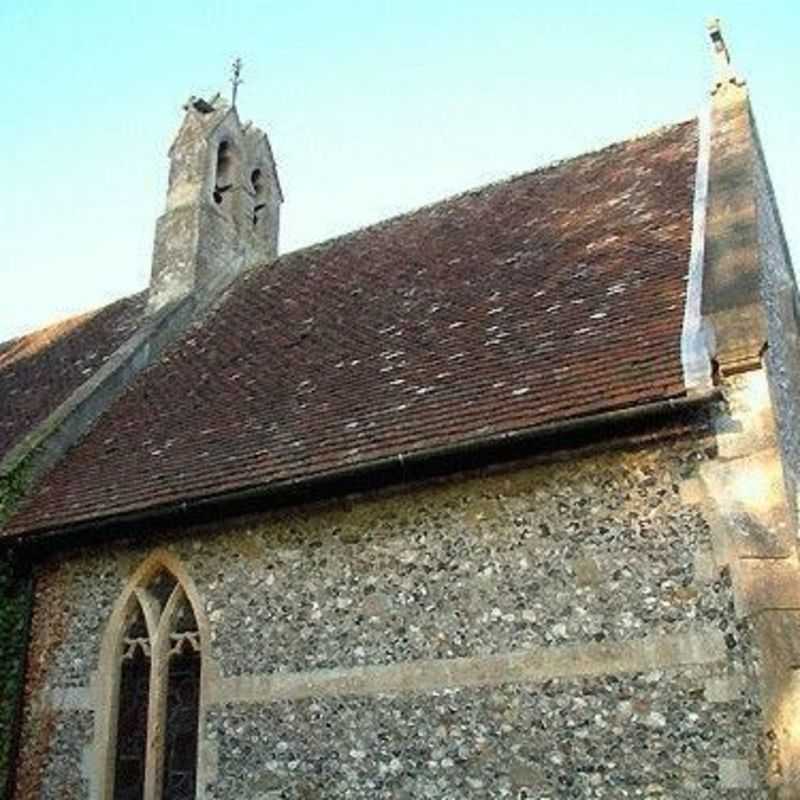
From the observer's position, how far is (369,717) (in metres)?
6.54

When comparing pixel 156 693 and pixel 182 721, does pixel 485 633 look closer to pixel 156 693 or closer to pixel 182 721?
pixel 182 721

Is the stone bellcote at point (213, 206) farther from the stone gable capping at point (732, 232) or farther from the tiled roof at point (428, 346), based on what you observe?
the stone gable capping at point (732, 232)

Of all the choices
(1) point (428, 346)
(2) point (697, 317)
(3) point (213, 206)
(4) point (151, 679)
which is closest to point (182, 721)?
(4) point (151, 679)

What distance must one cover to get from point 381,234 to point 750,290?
6491 mm

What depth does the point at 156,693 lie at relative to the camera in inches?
301

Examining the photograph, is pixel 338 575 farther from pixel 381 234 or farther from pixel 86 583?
pixel 381 234

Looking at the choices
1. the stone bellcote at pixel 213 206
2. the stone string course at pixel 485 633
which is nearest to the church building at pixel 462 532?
the stone string course at pixel 485 633

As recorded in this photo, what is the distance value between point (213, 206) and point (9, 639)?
7.11m

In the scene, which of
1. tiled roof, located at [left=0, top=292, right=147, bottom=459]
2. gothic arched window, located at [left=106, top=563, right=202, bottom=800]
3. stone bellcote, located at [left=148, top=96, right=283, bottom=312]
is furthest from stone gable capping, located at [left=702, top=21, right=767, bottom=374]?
tiled roof, located at [left=0, top=292, right=147, bottom=459]

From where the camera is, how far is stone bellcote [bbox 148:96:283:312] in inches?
502

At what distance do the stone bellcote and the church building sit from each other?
2.62m

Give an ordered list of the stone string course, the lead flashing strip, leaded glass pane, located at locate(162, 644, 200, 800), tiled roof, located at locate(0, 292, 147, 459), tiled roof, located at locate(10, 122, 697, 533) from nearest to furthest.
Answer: the stone string course → the lead flashing strip → tiled roof, located at locate(10, 122, 697, 533) → leaded glass pane, located at locate(162, 644, 200, 800) → tiled roof, located at locate(0, 292, 147, 459)

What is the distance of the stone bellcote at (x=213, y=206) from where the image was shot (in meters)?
12.8

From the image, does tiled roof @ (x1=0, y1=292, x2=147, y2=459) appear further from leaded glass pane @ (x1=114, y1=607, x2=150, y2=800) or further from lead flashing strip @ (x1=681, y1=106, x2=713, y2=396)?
lead flashing strip @ (x1=681, y1=106, x2=713, y2=396)
